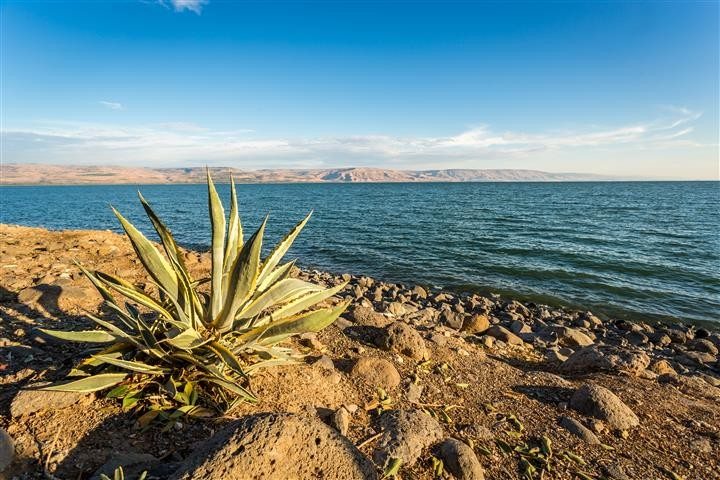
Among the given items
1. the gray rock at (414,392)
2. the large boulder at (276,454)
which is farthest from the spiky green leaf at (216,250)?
the gray rock at (414,392)

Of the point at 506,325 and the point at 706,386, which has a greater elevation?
the point at 706,386

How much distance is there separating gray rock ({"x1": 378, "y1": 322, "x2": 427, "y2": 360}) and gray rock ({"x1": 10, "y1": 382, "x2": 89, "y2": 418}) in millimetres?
3154

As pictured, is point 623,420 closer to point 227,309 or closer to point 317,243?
point 227,309

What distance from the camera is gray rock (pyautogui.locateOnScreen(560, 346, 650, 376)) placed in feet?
16.1

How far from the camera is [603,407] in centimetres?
346

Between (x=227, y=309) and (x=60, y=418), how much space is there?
129 centimetres

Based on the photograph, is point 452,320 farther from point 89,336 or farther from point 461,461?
point 89,336

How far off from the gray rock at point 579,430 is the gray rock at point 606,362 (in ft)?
6.70

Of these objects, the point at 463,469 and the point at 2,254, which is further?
the point at 2,254

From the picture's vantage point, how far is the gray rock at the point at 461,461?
2.55 meters

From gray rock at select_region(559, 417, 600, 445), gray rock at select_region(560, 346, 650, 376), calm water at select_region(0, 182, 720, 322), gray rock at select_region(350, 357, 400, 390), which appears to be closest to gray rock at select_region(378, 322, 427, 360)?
gray rock at select_region(350, 357, 400, 390)

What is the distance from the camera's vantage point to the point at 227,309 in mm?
2879

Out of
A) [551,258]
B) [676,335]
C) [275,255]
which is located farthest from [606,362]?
[551,258]

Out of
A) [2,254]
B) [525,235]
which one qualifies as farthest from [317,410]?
[525,235]
